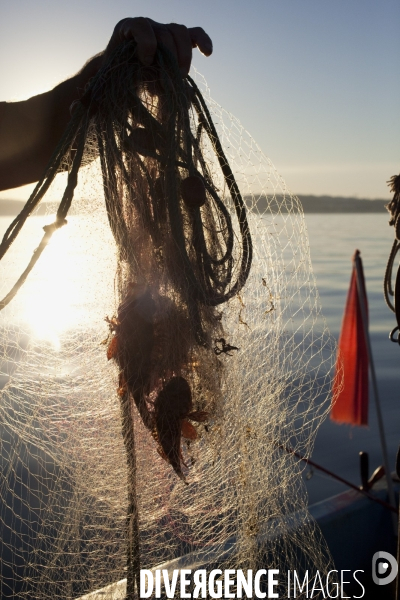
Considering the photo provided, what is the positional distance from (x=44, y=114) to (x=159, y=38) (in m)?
0.42

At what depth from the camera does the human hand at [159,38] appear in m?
1.45

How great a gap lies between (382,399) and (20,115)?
6.98m

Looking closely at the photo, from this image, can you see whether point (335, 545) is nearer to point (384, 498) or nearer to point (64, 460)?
point (384, 498)

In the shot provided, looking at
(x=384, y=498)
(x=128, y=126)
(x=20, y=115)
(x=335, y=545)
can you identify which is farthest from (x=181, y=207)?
(x=384, y=498)

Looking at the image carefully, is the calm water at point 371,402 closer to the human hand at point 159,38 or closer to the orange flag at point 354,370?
the orange flag at point 354,370

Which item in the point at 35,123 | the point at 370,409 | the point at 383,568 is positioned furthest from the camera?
the point at 370,409

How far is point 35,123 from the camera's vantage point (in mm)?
1689

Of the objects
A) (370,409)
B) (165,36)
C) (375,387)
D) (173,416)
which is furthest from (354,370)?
(165,36)

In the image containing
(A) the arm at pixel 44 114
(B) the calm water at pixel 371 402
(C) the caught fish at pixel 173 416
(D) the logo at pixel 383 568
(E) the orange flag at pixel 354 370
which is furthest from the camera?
(B) the calm water at pixel 371 402

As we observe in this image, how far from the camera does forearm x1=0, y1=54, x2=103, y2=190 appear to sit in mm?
1658

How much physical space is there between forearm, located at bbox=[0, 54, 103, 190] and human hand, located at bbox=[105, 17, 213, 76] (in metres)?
0.17

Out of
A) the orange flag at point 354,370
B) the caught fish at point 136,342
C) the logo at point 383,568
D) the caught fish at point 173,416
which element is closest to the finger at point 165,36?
the caught fish at point 136,342

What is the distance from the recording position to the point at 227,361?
165cm

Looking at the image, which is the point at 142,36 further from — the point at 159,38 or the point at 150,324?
the point at 150,324
